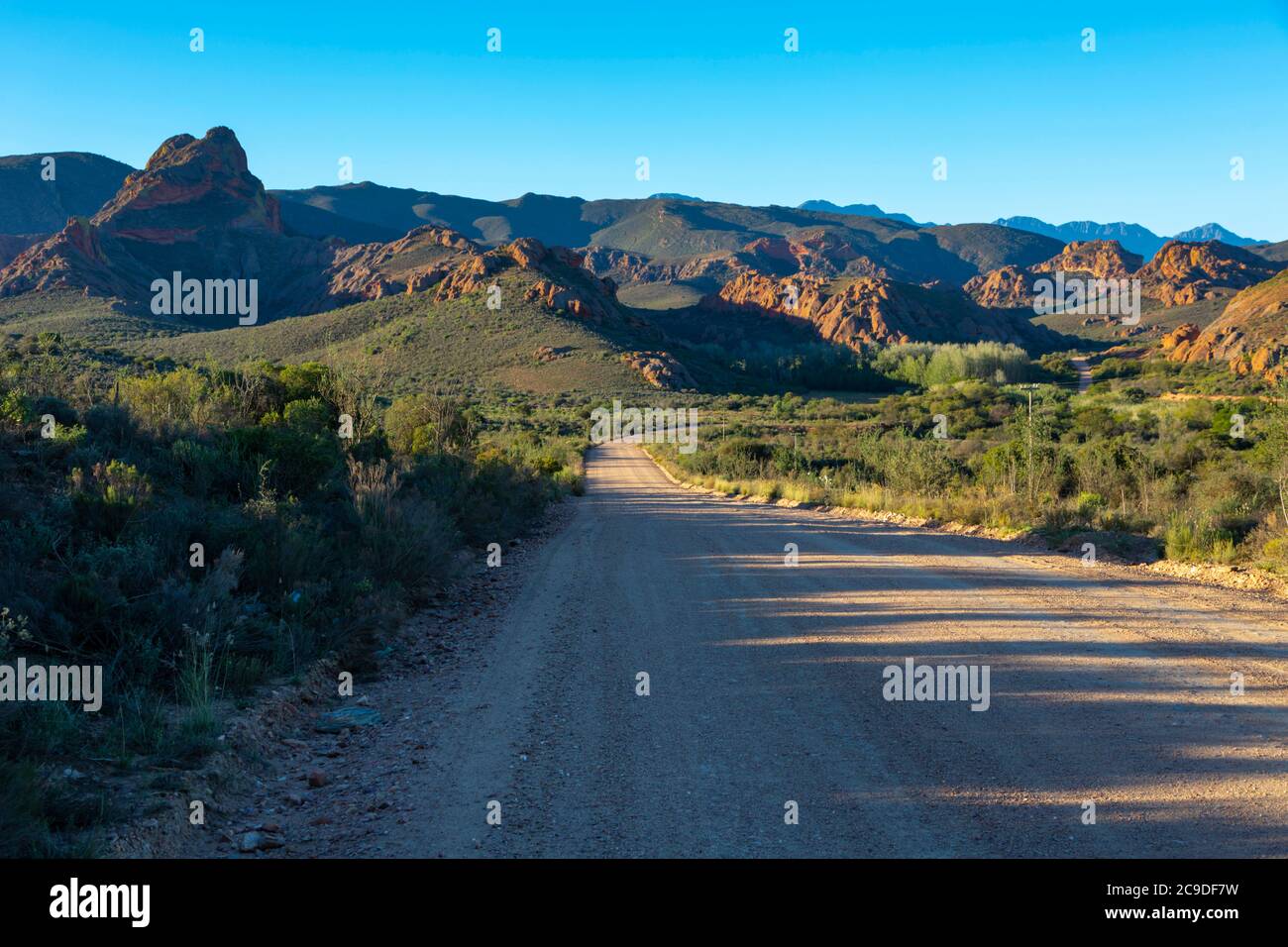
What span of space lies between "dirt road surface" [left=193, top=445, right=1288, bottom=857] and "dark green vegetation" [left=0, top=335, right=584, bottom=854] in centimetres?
87

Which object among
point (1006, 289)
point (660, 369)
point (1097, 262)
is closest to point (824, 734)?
point (660, 369)

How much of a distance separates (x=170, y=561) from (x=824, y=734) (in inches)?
214

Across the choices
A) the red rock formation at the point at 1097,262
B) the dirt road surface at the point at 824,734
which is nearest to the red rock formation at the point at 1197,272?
the red rock formation at the point at 1097,262

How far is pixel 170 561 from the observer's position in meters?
7.35

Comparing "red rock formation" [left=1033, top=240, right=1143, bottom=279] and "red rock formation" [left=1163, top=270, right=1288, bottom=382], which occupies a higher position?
"red rock formation" [left=1033, top=240, right=1143, bottom=279]

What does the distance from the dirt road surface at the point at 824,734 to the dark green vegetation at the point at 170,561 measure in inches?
34.2

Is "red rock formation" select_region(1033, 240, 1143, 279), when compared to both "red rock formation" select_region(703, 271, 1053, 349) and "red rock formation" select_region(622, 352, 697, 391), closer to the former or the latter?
"red rock formation" select_region(703, 271, 1053, 349)

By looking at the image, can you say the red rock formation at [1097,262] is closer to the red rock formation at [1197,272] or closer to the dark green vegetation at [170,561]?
the red rock formation at [1197,272]

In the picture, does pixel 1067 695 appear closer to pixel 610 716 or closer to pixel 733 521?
pixel 610 716

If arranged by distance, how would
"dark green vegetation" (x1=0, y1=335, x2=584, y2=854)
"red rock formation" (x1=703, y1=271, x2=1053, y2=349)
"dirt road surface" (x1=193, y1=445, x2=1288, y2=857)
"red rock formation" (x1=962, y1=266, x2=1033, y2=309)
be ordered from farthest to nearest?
"red rock formation" (x1=962, y1=266, x2=1033, y2=309) → "red rock formation" (x1=703, y1=271, x2=1053, y2=349) → "dark green vegetation" (x1=0, y1=335, x2=584, y2=854) → "dirt road surface" (x1=193, y1=445, x2=1288, y2=857)

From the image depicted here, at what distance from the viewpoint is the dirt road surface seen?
4.18 m

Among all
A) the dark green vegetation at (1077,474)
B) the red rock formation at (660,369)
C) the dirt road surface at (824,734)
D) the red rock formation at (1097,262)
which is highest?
the red rock formation at (1097,262)

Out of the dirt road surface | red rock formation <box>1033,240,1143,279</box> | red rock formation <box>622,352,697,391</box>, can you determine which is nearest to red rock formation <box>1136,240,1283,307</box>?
red rock formation <box>1033,240,1143,279</box>

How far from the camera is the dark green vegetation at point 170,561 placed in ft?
16.2
